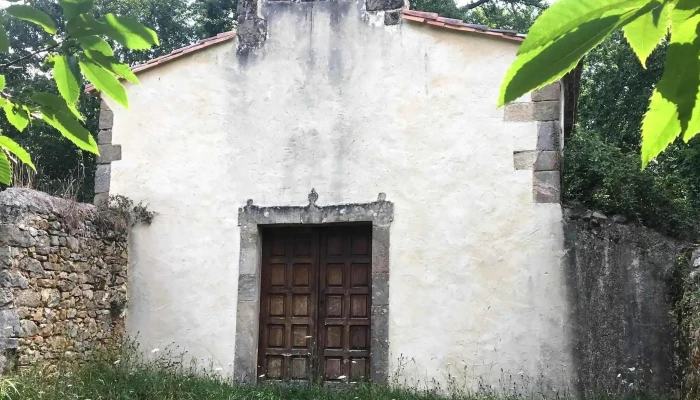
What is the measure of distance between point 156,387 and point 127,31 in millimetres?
5352

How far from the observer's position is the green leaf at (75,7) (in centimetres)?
102

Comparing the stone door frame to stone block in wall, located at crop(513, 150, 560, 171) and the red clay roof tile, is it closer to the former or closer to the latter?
stone block in wall, located at crop(513, 150, 560, 171)

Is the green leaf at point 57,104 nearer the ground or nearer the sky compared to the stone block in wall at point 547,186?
nearer the ground

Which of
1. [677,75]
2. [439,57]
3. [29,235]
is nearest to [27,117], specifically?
[677,75]

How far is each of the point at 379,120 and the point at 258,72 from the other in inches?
57.7

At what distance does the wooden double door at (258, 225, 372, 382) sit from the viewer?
7238mm

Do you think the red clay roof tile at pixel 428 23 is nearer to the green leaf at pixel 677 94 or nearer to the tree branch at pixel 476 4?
the green leaf at pixel 677 94

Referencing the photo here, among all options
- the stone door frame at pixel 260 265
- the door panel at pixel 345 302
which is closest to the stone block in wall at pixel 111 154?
the stone door frame at pixel 260 265

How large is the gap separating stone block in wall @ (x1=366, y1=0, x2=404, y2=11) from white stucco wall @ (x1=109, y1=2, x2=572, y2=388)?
0.54 feet

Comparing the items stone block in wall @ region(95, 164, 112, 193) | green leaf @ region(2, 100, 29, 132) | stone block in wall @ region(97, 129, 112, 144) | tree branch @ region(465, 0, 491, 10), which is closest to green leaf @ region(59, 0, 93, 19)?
green leaf @ region(2, 100, 29, 132)

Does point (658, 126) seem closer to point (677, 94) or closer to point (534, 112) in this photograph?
point (677, 94)

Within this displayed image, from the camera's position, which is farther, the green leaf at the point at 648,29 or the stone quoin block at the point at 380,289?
the stone quoin block at the point at 380,289

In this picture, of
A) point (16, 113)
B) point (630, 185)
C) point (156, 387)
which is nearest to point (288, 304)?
point (156, 387)

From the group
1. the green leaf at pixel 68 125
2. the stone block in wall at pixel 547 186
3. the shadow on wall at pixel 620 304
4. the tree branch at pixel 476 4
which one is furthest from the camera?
the tree branch at pixel 476 4
